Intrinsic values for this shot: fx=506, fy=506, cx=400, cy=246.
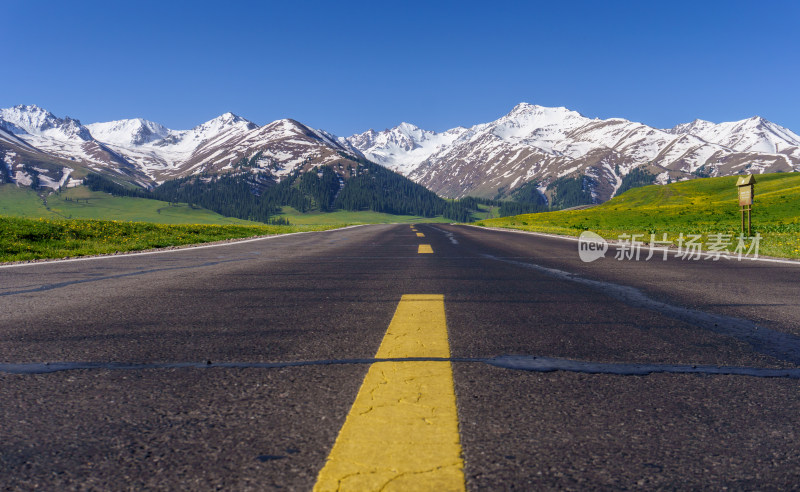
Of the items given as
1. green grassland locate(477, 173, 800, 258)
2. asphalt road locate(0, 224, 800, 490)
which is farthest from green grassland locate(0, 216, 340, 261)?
green grassland locate(477, 173, 800, 258)

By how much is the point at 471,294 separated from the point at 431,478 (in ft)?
15.3

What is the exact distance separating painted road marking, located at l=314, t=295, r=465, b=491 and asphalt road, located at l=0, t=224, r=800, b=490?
0.21ft

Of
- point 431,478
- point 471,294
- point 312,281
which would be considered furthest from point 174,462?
point 312,281

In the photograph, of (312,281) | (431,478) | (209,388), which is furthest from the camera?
(312,281)

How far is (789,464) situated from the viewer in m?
1.86

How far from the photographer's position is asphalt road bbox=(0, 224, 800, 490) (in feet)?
5.95

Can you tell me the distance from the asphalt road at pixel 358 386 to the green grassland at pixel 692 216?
1177 centimetres

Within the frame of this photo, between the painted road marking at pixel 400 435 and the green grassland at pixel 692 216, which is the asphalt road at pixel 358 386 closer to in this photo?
the painted road marking at pixel 400 435

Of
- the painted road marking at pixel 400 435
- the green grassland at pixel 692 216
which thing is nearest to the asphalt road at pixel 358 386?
the painted road marking at pixel 400 435

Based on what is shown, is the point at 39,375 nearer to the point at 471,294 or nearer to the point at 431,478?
the point at 431,478

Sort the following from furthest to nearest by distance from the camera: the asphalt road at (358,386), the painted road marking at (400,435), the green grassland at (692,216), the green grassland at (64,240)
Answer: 1. the green grassland at (692,216)
2. the green grassland at (64,240)
3. the asphalt road at (358,386)
4. the painted road marking at (400,435)

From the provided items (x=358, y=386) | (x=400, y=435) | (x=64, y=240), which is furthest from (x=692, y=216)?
(x=400, y=435)

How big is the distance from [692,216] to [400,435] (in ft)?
251

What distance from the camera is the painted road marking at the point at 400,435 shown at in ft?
5.45
